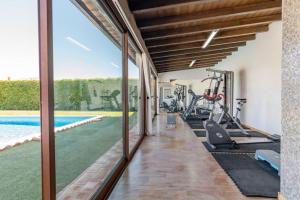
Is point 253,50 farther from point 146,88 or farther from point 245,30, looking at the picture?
point 146,88

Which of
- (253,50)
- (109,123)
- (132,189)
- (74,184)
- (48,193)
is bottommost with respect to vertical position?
(132,189)

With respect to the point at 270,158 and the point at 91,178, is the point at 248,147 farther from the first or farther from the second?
the point at 91,178

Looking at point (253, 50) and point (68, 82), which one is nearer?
point (68, 82)

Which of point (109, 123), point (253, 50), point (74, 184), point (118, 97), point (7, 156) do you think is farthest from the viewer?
point (253, 50)

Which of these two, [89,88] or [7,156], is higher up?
[89,88]

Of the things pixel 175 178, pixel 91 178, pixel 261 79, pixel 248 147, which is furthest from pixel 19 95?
pixel 261 79

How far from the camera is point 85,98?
7.82 ft

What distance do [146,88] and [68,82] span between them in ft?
15.0

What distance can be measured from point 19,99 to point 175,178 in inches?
97.7

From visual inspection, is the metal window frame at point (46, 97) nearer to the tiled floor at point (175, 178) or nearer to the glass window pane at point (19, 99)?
the glass window pane at point (19, 99)

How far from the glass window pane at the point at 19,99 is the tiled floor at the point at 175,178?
1.44 m

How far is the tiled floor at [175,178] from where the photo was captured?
2734 millimetres

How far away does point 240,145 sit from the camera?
5.24m

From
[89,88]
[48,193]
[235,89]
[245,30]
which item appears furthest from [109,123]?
[235,89]
